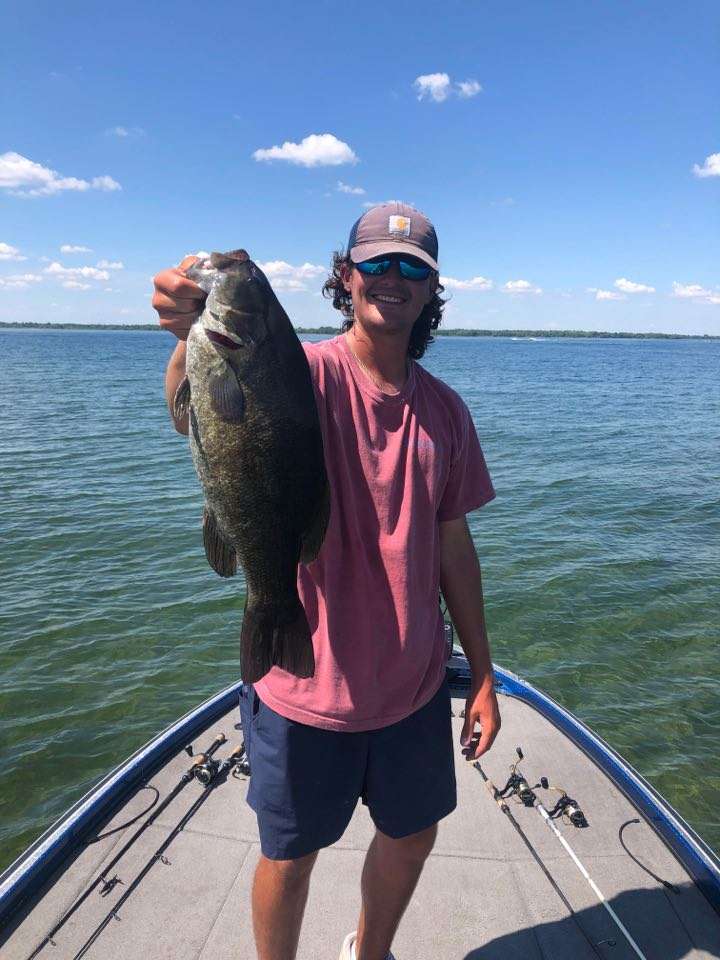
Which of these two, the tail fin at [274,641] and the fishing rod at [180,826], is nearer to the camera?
the tail fin at [274,641]

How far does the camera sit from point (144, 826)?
165 inches

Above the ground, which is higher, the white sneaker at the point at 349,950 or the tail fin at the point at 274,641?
the tail fin at the point at 274,641

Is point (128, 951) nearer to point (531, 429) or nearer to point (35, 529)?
point (35, 529)

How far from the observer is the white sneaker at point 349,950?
3242 millimetres

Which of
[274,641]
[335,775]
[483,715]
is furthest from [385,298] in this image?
[483,715]

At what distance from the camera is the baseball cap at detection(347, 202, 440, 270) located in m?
2.52

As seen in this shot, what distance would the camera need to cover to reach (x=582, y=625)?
32.7 ft

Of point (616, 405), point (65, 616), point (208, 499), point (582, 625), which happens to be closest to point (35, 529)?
point (65, 616)

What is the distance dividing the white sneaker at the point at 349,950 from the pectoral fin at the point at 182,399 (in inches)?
115

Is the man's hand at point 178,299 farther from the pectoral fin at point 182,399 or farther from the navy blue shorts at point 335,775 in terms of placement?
the navy blue shorts at point 335,775

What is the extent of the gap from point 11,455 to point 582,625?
18.8 m

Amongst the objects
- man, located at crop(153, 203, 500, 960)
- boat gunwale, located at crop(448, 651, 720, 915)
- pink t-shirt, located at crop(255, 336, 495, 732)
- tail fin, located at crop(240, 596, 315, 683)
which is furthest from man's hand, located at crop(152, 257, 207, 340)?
boat gunwale, located at crop(448, 651, 720, 915)

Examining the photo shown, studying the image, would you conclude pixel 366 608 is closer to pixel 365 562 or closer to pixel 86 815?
pixel 365 562

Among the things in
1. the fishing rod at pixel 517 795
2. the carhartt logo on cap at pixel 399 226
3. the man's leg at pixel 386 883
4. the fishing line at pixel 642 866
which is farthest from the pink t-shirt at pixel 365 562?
the fishing line at pixel 642 866
